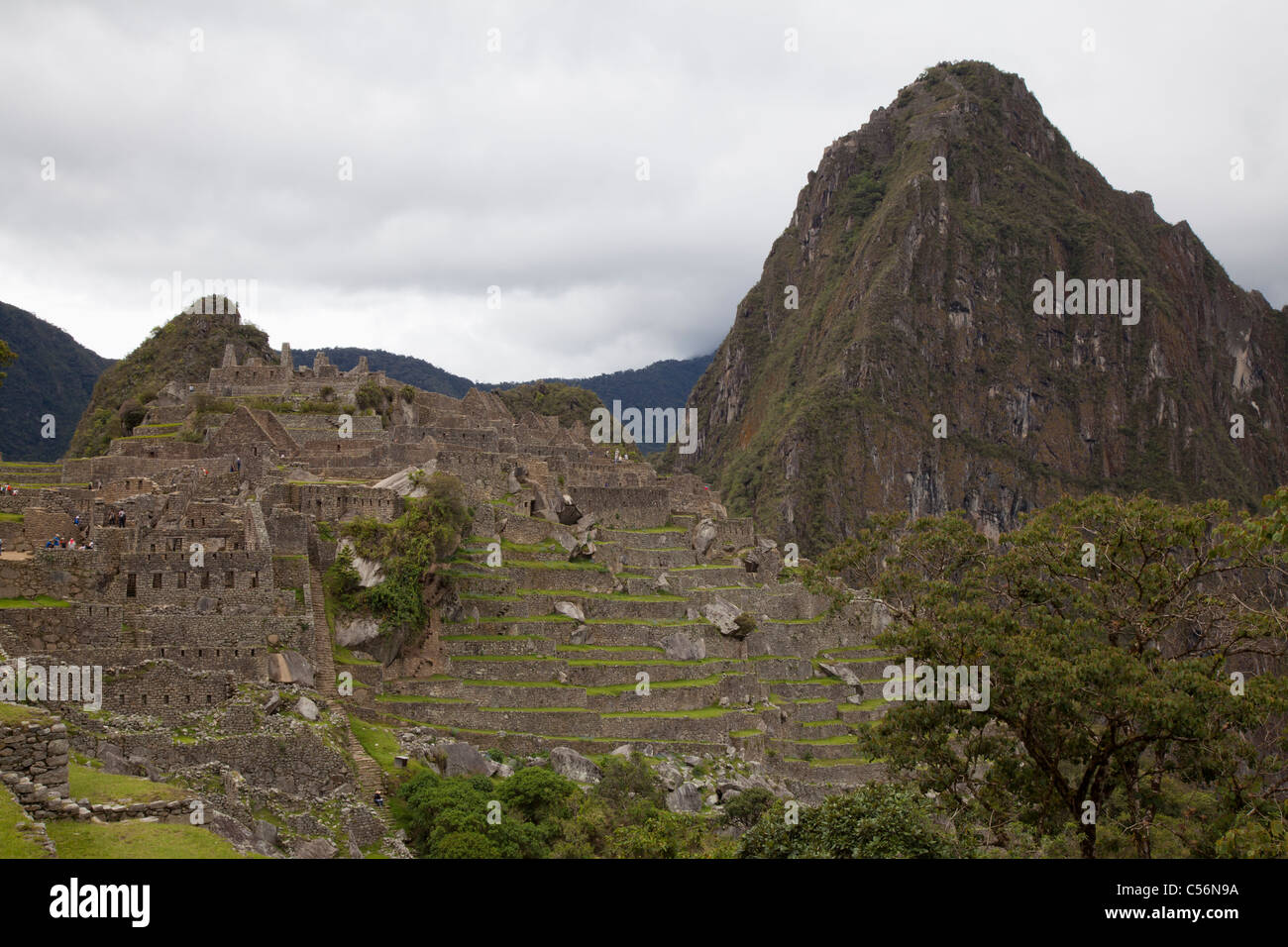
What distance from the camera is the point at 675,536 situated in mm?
47969

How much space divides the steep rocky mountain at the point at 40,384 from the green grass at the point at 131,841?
186ft

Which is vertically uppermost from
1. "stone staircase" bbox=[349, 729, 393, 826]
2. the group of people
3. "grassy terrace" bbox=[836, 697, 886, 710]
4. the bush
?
the group of people

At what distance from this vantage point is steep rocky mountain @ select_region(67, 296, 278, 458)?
60.0 meters

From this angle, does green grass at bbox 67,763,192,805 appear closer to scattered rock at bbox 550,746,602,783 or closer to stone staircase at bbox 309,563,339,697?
stone staircase at bbox 309,563,339,697

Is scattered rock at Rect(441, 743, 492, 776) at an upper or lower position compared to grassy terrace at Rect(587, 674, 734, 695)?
lower

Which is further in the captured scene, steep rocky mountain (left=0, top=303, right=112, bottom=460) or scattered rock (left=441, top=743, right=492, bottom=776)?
steep rocky mountain (left=0, top=303, right=112, bottom=460)

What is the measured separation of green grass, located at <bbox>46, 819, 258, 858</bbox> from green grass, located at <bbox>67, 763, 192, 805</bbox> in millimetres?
1212

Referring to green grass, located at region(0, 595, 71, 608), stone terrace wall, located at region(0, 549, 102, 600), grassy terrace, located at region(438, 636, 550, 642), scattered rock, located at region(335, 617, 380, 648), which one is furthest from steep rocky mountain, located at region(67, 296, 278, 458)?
green grass, located at region(0, 595, 71, 608)

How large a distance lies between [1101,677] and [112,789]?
56.3 feet

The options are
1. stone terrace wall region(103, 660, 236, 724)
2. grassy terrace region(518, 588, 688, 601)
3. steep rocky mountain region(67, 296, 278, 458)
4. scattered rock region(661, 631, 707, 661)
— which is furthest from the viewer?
steep rocky mountain region(67, 296, 278, 458)

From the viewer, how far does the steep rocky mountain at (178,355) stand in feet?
197

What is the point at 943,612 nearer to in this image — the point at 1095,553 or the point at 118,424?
the point at 1095,553

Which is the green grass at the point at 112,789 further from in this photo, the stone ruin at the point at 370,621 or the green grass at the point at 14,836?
the green grass at the point at 14,836
